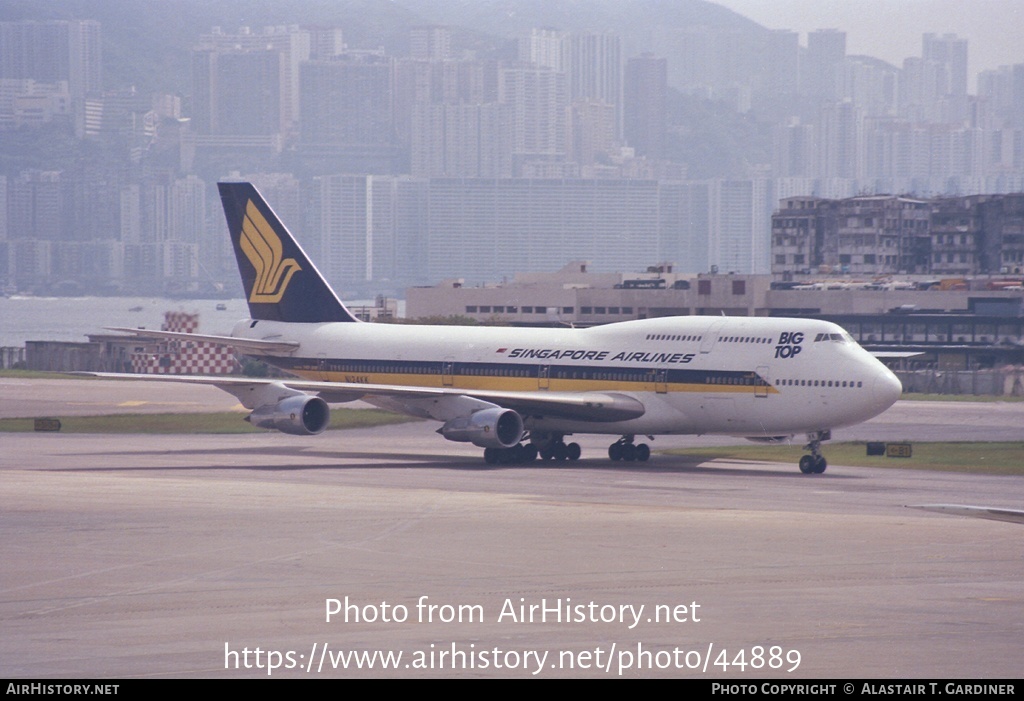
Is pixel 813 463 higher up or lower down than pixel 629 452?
higher up

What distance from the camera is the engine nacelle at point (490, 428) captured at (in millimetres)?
48438

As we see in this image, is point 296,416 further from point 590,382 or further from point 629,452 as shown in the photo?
point 629,452

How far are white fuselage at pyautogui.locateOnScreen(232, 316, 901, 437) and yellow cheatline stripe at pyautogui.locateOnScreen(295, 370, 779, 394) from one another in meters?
0.03

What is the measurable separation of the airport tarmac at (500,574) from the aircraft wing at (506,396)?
4070mm

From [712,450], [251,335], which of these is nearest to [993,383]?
[712,450]

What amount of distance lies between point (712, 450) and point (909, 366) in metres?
67.5

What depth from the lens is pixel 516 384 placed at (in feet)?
172

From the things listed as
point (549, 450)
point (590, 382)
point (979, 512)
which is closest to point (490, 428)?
point (590, 382)

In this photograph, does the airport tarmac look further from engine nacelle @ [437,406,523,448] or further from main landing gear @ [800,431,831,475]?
engine nacelle @ [437,406,523,448]

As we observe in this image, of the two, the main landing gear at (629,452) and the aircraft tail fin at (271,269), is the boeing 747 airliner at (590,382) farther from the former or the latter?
the aircraft tail fin at (271,269)

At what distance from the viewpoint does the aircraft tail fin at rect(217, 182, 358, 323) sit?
59.1 m

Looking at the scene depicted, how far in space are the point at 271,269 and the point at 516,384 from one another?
42.0 ft

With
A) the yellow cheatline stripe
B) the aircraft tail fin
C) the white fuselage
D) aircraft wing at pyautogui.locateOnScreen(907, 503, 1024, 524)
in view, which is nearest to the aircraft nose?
the white fuselage

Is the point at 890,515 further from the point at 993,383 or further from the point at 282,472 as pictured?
the point at 993,383
